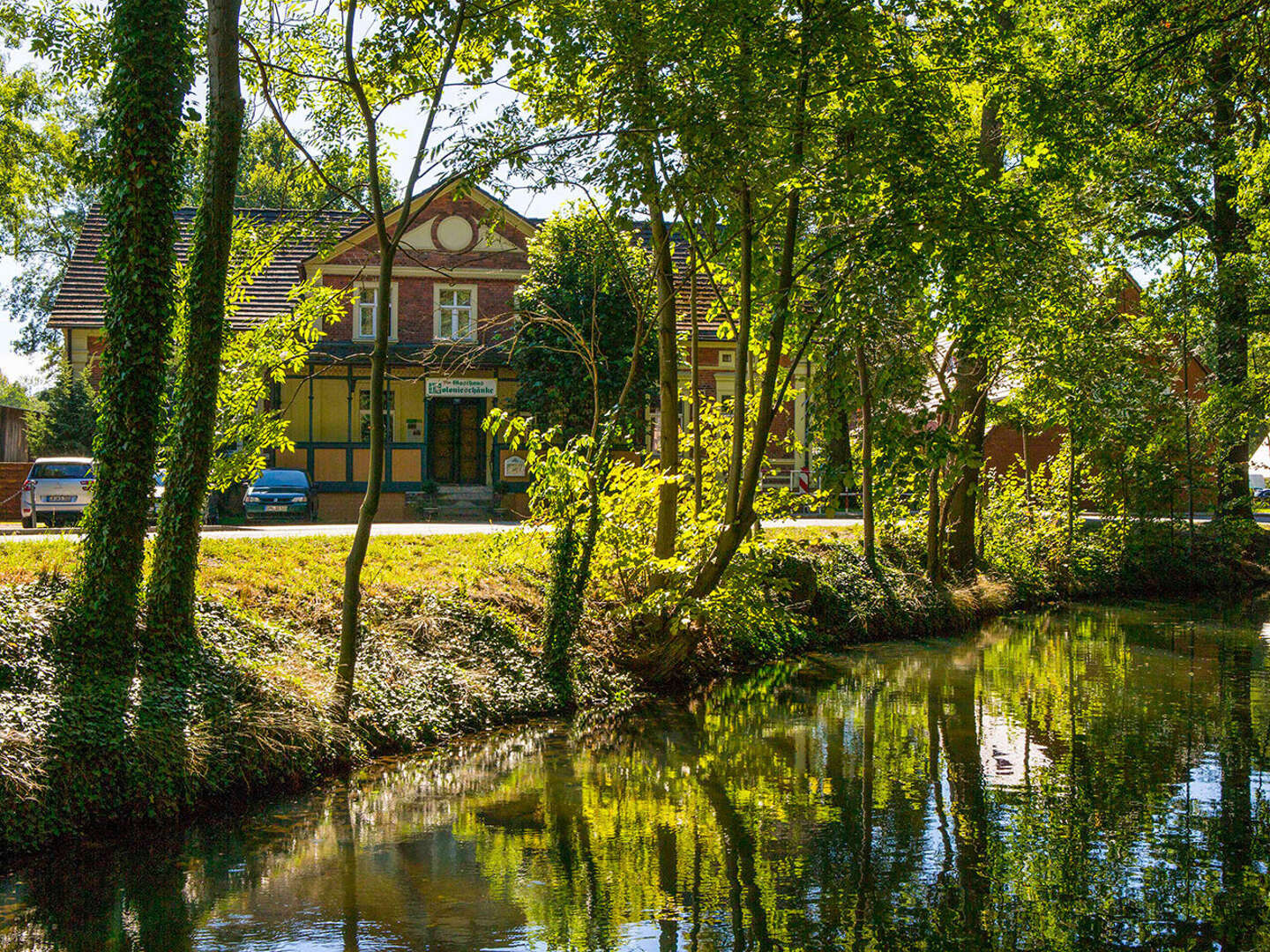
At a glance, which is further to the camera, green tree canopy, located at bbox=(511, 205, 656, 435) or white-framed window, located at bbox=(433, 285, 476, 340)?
white-framed window, located at bbox=(433, 285, 476, 340)

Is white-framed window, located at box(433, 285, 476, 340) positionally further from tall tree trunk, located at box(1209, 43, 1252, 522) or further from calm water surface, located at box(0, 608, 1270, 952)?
calm water surface, located at box(0, 608, 1270, 952)

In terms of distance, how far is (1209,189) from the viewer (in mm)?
23109

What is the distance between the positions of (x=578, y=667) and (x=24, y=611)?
214 inches

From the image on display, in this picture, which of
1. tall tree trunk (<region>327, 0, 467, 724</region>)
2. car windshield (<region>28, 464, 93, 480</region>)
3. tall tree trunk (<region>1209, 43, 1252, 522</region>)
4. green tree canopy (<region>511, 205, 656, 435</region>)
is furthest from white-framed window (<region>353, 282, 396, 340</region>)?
tall tree trunk (<region>327, 0, 467, 724</region>)

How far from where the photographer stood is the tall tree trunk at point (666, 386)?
13133 millimetres

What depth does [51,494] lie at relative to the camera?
70.7 ft

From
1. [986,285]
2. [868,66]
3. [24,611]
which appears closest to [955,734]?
[986,285]

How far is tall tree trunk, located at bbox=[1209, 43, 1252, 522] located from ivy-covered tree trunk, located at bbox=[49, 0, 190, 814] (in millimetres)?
15535

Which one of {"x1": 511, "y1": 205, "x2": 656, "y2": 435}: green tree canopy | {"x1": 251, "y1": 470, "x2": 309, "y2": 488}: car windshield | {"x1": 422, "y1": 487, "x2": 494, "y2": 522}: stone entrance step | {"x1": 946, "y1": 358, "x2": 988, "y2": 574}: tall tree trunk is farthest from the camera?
{"x1": 422, "y1": 487, "x2": 494, "y2": 522}: stone entrance step

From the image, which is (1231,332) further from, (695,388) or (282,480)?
(282,480)

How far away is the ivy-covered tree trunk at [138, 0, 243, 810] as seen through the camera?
8.99 metres

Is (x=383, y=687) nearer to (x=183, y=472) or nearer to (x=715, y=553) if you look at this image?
(x=183, y=472)

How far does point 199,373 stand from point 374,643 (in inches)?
117

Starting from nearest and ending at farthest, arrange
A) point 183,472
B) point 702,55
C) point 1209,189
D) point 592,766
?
point 183,472, point 592,766, point 702,55, point 1209,189
